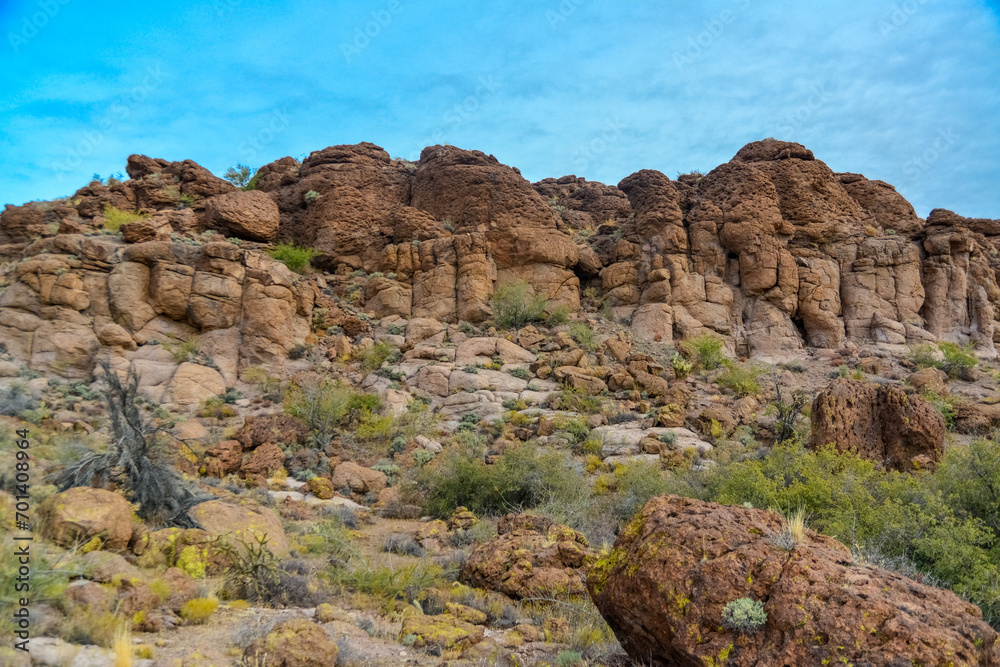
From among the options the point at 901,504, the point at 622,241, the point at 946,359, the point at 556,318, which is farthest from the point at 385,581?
the point at 946,359

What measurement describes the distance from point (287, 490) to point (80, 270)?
42.2ft

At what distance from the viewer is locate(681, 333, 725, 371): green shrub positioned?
21453 millimetres

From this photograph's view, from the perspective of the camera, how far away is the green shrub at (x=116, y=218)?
882 inches

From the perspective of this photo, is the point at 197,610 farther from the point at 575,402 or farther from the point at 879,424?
the point at 575,402

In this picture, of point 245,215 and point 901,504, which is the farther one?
point 245,215

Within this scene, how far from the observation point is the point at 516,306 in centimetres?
2391

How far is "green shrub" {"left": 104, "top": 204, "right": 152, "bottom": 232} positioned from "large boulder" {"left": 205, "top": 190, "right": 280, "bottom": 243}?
2.45 metres

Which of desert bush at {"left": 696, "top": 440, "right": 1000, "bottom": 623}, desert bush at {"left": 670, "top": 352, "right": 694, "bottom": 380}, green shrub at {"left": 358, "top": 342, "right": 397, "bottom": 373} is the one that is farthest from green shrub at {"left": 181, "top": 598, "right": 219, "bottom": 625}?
desert bush at {"left": 670, "top": 352, "right": 694, "bottom": 380}

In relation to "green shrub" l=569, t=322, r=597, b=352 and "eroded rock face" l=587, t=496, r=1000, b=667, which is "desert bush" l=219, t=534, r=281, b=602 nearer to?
"eroded rock face" l=587, t=496, r=1000, b=667

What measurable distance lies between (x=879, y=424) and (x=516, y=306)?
14.3 meters

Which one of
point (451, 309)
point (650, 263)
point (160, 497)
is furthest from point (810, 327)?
point (160, 497)

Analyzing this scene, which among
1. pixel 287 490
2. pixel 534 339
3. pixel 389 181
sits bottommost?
pixel 287 490

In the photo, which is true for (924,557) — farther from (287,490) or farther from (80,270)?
(80,270)

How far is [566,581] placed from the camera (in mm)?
6430
